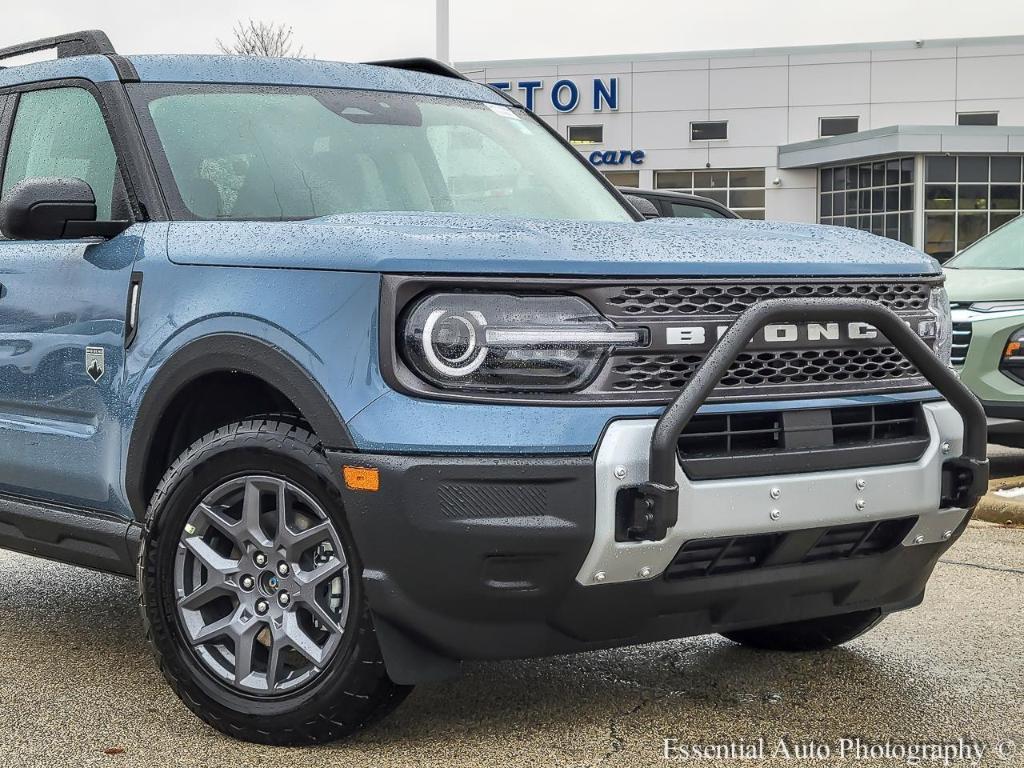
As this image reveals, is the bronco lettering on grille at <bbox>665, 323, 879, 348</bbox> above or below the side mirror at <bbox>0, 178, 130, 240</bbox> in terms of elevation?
below

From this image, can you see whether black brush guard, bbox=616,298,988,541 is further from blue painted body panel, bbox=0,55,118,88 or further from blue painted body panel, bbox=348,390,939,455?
blue painted body panel, bbox=0,55,118,88

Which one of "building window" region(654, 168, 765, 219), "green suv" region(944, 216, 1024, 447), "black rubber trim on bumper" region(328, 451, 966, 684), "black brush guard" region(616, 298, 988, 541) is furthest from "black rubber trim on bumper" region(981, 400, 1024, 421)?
"building window" region(654, 168, 765, 219)

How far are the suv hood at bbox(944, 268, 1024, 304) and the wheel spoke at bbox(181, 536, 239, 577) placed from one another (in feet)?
18.8

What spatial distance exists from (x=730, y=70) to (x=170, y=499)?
46.0 m

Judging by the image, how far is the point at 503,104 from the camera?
5.55 meters

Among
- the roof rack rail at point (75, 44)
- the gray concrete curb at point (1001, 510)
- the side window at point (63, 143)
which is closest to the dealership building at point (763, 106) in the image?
the gray concrete curb at point (1001, 510)

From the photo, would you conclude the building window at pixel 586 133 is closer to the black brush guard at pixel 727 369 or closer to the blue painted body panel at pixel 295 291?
the blue painted body panel at pixel 295 291

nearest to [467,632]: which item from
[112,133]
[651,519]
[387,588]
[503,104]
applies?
[387,588]

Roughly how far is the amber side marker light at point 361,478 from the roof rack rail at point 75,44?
2066mm

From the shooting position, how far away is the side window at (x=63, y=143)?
4594 mm

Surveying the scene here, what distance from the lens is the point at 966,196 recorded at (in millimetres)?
43062

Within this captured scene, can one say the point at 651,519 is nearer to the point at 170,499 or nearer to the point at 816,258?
the point at 816,258

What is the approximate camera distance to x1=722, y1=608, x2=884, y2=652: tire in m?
4.63

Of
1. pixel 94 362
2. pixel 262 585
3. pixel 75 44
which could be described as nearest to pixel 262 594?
pixel 262 585
